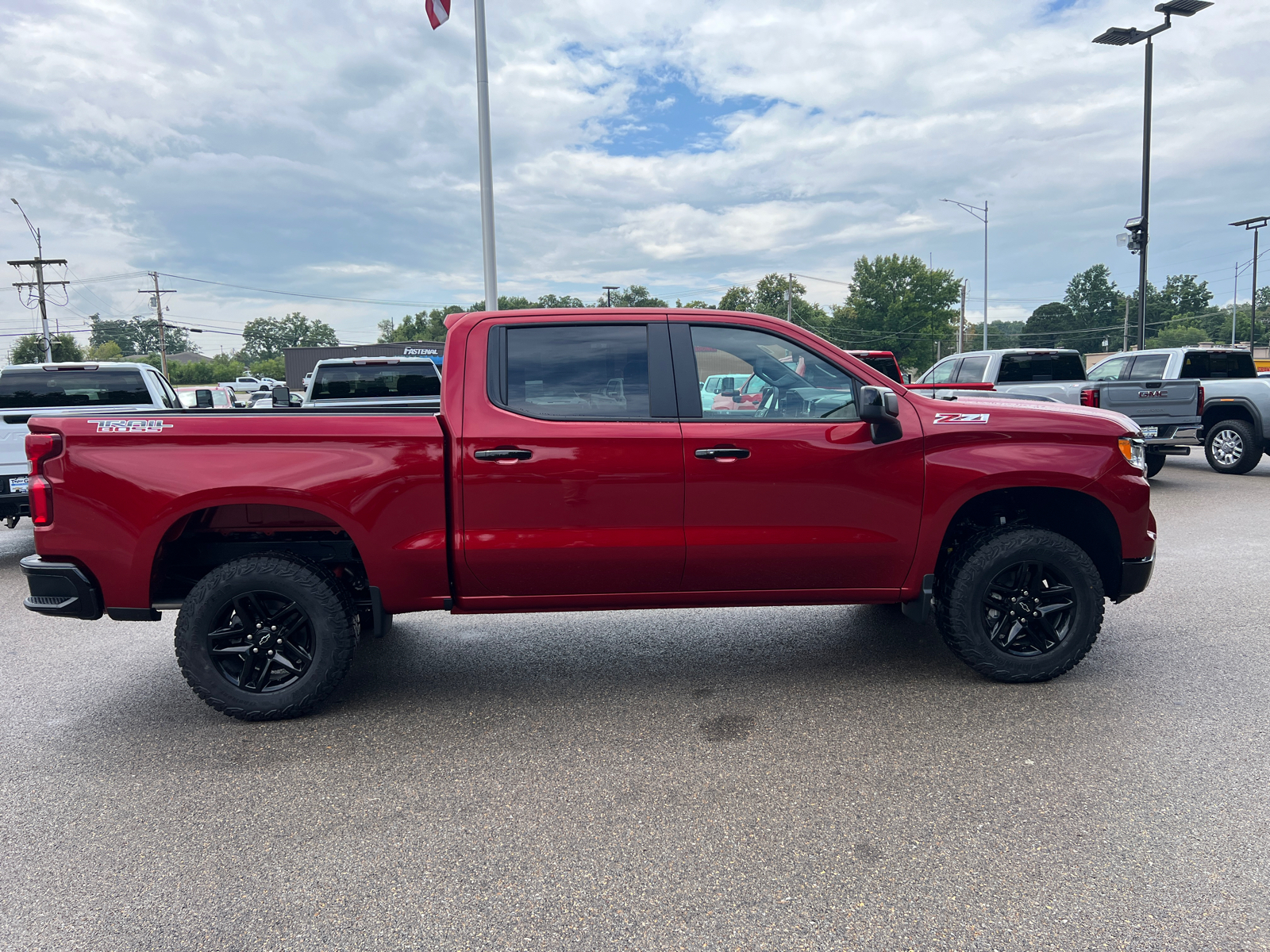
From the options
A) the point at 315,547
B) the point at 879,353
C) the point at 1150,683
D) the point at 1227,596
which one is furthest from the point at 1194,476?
the point at 315,547

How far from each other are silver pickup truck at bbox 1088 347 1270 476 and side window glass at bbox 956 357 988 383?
5.75ft

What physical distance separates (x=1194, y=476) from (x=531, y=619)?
11188mm

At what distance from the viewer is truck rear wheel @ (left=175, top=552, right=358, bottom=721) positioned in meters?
3.88

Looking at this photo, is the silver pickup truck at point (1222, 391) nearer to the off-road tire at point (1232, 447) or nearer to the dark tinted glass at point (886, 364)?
the off-road tire at point (1232, 447)

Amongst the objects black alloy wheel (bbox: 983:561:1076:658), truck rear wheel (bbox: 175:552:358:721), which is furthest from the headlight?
truck rear wheel (bbox: 175:552:358:721)

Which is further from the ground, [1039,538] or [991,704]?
[1039,538]

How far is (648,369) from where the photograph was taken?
4098 millimetres

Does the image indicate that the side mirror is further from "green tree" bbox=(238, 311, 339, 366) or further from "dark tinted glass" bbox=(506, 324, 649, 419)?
"green tree" bbox=(238, 311, 339, 366)

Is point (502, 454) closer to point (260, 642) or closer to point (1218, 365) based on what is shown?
point (260, 642)

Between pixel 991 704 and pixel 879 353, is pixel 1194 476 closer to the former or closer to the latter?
pixel 879 353

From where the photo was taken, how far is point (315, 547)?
13.8ft

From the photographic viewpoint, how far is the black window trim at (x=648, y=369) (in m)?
4.00

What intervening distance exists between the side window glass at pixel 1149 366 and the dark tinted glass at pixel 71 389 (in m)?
13.6

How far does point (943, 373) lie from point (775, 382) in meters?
11.2
